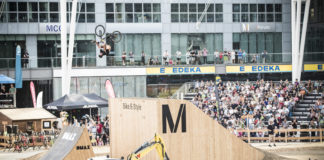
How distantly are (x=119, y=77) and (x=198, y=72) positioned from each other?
7.09 metres

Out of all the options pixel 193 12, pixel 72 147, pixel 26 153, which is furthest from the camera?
pixel 193 12

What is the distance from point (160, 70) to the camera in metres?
43.4

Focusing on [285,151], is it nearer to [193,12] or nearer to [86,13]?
[193,12]

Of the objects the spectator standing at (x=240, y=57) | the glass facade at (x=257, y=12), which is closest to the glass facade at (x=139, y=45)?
the spectator standing at (x=240, y=57)

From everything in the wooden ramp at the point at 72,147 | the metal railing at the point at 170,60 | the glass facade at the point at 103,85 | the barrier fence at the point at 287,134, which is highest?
the metal railing at the point at 170,60

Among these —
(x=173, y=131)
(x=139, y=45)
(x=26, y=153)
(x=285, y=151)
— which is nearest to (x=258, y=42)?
(x=139, y=45)

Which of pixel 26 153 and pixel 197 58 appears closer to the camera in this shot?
pixel 26 153

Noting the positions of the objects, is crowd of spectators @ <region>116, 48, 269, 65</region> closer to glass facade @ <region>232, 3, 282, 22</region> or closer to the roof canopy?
glass facade @ <region>232, 3, 282, 22</region>

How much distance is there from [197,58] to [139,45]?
6242 millimetres

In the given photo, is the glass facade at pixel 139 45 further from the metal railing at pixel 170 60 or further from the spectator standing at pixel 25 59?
the spectator standing at pixel 25 59

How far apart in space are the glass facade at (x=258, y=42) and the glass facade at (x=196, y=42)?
5.94 feet

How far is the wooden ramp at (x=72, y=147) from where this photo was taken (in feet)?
53.8

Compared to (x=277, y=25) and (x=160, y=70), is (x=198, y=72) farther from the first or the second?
(x=277, y=25)

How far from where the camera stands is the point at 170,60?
43.8m
